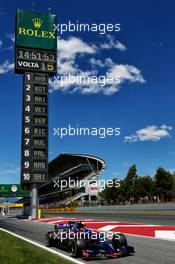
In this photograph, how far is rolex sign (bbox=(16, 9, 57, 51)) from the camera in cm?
4222

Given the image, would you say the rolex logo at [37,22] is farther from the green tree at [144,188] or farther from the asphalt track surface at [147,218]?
the green tree at [144,188]

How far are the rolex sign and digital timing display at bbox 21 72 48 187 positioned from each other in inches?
145

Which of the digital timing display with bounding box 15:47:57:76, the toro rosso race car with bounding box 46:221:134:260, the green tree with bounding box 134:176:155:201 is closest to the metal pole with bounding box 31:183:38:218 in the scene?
the digital timing display with bounding box 15:47:57:76

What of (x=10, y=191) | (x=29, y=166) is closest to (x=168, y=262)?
(x=29, y=166)

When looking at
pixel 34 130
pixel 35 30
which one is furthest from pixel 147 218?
pixel 35 30

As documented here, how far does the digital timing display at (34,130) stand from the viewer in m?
→ 39.1

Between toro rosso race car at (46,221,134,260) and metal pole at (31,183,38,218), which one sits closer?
toro rosso race car at (46,221,134,260)

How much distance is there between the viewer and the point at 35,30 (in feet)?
141

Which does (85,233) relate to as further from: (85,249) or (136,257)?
(136,257)

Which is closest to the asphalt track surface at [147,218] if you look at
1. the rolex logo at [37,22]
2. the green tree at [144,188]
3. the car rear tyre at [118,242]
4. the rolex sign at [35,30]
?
the car rear tyre at [118,242]

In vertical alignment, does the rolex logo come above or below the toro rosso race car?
above

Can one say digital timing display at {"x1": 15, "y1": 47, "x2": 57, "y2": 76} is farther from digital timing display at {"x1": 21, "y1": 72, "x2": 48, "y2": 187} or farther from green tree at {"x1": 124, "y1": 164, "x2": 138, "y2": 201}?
green tree at {"x1": 124, "y1": 164, "x2": 138, "y2": 201}

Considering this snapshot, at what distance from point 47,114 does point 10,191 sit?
2241 inches

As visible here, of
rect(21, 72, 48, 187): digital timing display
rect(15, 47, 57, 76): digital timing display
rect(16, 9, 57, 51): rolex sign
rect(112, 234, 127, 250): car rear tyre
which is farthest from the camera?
rect(16, 9, 57, 51): rolex sign
